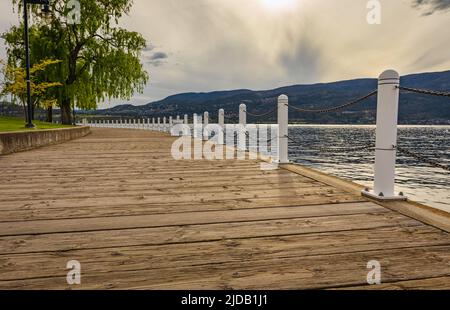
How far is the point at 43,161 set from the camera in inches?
257

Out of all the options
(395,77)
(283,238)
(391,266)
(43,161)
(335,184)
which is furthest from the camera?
(43,161)

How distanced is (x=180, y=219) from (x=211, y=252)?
0.74 metres

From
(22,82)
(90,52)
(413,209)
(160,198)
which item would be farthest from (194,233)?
(90,52)

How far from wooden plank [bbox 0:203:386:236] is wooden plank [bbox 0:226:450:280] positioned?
0.45m

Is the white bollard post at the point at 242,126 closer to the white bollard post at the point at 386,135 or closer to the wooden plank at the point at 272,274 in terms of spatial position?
the white bollard post at the point at 386,135

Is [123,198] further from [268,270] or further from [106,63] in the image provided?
[106,63]

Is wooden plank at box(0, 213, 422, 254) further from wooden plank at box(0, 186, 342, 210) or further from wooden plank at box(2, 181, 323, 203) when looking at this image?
wooden plank at box(2, 181, 323, 203)

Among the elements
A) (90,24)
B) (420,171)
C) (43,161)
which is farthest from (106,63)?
(420,171)

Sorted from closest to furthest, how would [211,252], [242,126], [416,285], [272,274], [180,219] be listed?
[416,285] < [272,274] < [211,252] < [180,219] < [242,126]

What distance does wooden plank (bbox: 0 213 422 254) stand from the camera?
2.22 meters

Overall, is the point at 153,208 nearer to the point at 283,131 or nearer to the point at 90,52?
the point at 283,131

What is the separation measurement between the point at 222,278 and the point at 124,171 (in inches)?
155

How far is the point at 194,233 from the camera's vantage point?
241cm

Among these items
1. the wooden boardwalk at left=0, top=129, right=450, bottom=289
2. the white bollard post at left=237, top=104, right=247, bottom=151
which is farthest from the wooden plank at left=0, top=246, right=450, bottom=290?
the white bollard post at left=237, top=104, right=247, bottom=151
